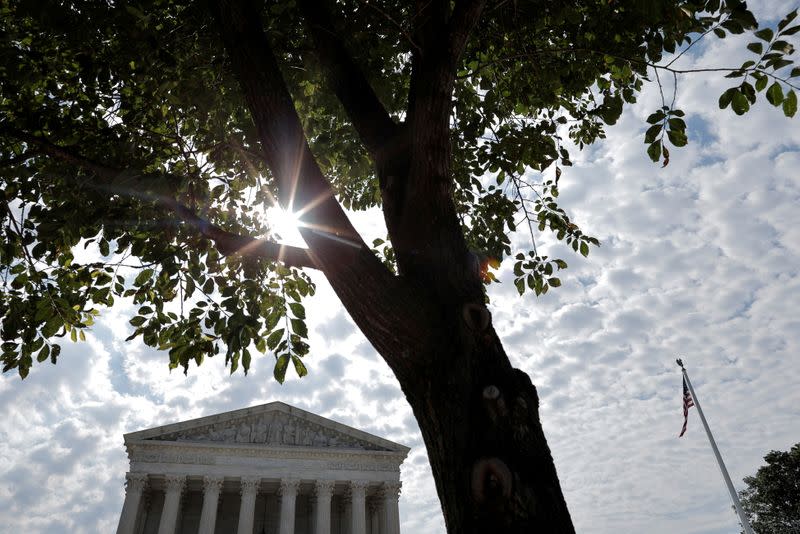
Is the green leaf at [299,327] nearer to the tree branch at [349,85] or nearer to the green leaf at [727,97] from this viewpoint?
the tree branch at [349,85]

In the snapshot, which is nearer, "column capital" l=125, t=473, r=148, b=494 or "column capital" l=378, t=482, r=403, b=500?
"column capital" l=125, t=473, r=148, b=494

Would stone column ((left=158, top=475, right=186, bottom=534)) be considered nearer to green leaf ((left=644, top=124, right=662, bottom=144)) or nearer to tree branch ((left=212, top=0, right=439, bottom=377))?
tree branch ((left=212, top=0, right=439, bottom=377))

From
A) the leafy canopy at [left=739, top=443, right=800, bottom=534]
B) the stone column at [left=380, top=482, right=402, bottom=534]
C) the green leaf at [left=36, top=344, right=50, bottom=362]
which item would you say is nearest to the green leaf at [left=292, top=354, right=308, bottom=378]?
the green leaf at [left=36, top=344, right=50, bottom=362]

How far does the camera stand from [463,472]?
2.10 m

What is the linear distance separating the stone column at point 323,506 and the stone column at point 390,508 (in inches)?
147

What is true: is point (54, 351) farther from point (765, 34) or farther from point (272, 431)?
point (272, 431)

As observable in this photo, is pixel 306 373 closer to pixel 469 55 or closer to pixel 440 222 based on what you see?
pixel 440 222

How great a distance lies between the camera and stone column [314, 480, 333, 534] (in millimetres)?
35125

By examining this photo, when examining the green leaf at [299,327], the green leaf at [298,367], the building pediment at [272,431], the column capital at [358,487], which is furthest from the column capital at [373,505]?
the green leaf at [299,327]

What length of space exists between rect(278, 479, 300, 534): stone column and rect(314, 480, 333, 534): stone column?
1.58 metres

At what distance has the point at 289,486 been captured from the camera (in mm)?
35188

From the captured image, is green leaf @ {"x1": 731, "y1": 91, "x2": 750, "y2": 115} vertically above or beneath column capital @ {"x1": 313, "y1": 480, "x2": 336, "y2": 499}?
beneath

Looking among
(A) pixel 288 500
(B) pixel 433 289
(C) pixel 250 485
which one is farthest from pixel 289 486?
(B) pixel 433 289

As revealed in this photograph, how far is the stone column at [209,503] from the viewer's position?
33375mm
